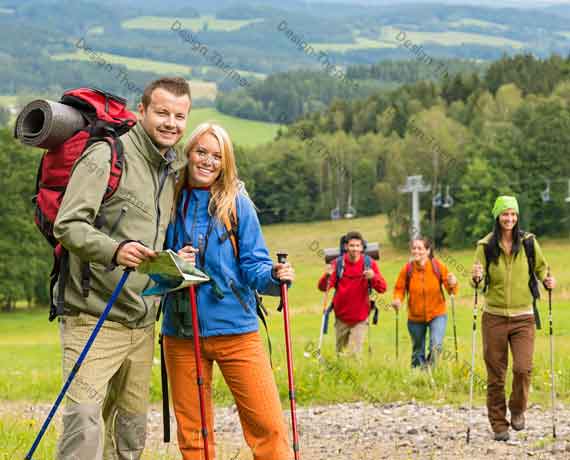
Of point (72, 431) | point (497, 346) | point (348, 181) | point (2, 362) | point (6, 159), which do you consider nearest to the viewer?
point (72, 431)

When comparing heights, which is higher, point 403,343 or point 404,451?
point 404,451

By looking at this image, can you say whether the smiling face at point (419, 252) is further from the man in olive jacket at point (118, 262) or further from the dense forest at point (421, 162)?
the dense forest at point (421, 162)

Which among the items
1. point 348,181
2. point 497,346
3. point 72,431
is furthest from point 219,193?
point 348,181

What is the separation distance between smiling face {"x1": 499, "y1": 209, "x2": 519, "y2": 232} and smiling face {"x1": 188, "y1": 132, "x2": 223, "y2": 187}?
174 inches

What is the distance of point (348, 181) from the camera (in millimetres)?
99750

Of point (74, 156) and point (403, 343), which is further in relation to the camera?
point (403, 343)

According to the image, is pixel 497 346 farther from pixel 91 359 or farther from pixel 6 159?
pixel 6 159

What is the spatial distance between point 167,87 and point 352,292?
321 inches

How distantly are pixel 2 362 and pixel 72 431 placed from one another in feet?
62.3

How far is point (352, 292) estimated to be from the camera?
1312 centimetres

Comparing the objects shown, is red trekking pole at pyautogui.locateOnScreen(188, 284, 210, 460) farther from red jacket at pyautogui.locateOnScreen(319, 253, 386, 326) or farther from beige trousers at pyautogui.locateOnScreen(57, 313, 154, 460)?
red jacket at pyautogui.locateOnScreen(319, 253, 386, 326)

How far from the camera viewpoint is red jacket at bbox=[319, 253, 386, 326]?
13133 millimetres

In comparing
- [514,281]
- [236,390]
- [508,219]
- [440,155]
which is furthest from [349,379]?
[440,155]

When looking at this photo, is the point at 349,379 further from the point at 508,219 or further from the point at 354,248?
the point at 508,219
